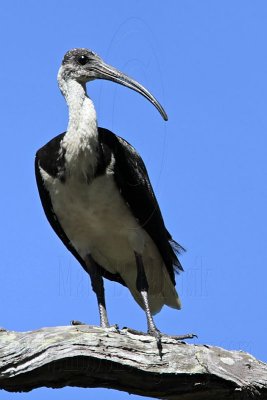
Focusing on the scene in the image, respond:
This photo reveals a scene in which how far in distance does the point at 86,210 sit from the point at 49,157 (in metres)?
0.62

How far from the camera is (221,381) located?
7.63 meters

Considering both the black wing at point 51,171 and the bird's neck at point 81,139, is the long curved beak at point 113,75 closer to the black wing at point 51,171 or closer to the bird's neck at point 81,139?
the bird's neck at point 81,139

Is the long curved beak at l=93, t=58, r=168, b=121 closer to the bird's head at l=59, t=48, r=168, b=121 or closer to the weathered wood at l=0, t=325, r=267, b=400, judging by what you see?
the bird's head at l=59, t=48, r=168, b=121

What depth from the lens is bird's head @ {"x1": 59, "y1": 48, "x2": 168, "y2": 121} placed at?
10.1 metres

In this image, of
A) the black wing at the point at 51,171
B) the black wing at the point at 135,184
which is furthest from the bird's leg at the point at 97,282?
the black wing at the point at 135,184

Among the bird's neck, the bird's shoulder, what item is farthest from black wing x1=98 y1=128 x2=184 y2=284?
the bird's shoulder

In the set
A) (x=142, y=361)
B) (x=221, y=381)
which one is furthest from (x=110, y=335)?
(x=221, y=381)

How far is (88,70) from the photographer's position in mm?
10148

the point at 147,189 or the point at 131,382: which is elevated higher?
the point at 147,189

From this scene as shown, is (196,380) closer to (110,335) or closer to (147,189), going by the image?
(110,335)

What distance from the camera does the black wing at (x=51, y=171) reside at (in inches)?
374

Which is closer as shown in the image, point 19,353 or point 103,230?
point 19,353

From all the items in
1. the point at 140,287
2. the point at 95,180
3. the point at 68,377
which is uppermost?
the point at 95,180

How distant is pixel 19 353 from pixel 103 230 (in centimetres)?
264
